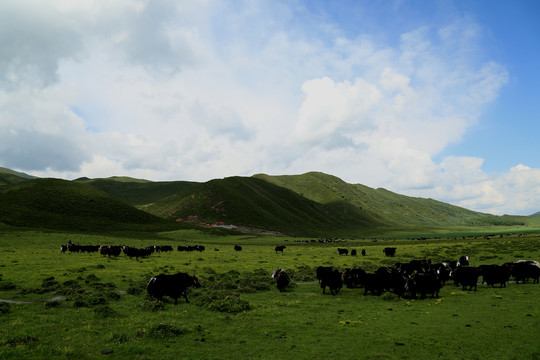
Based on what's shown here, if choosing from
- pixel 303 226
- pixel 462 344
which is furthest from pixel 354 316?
pixel 303 226

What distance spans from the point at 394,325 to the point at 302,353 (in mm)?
5488

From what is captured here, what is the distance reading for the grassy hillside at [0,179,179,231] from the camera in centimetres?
9706

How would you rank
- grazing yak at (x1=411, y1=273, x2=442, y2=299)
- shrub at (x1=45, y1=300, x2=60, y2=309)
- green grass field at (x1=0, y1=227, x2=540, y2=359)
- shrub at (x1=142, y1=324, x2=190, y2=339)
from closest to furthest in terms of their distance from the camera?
green grass field at (x1=0, y1=227, x2=540, y2=359), shrub at (x1=142, y1=324, x2=190, y2=339), shrub at (x1=45, y1=300, x2=60, y2=309), grazing yak at (x1=411, y1=273, x2=442, y2=299)

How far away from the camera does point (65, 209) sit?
373 ft

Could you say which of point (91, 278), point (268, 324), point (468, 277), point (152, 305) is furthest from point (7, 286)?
point (468, 277)

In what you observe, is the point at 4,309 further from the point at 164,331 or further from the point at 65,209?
the point at 65,209

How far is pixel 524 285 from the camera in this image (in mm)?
22469

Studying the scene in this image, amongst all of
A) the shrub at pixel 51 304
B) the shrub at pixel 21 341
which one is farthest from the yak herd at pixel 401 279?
the shrub at pixel 21 341

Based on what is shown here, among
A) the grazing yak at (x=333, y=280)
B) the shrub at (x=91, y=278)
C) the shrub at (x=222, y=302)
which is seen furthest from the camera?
the shrub at (x=91, y=278)

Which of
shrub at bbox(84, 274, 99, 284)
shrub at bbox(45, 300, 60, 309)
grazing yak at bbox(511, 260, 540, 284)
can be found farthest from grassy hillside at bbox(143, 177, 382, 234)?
shrub at bbox(45, 300, 60, 309)

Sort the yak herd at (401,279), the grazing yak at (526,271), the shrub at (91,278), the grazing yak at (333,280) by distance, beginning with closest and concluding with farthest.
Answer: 1. the yak herd at (401,279)
2. the grazing yak at (333,280)
3. the grazing yak at (526,271)
4. the shrub at (91,278)

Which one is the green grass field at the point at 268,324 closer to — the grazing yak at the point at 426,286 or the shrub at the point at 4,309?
the shrub at the point at 4,309

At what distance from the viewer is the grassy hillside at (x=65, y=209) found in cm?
9706

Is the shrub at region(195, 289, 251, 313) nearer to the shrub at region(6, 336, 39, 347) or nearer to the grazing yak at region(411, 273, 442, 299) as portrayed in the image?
the shrub at region(6, 336, 39, 347)
